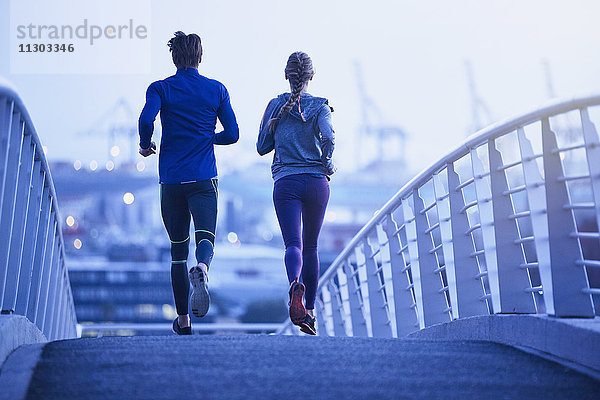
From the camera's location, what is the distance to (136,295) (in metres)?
70.4

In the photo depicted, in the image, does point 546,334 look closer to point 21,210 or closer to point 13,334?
point 13,334

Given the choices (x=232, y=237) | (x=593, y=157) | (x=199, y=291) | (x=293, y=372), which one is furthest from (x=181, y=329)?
(x=232, y=237)

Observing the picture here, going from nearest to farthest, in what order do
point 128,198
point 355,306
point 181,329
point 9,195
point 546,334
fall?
point 546,334 → point 9,195 → point 181,329 → point 355,306 → point 128,198

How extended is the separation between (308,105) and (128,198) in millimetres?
101064

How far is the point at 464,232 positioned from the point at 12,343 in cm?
195

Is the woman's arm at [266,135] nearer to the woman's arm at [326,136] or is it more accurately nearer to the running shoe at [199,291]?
the woman's arm at [326,136]

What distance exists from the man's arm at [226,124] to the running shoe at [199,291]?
61 centimetres

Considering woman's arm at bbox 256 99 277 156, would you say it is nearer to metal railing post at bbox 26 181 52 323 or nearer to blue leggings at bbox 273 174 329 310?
blue leggings at bbox 273 174 329 310

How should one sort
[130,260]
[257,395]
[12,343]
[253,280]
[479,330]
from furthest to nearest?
[130,260]
[253,280]
[479,330]
[12,343]
[257,395]

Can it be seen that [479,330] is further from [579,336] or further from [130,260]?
[130,260]

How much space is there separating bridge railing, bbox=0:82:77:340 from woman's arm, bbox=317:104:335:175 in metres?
1.22

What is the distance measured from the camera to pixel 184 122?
4.03 m

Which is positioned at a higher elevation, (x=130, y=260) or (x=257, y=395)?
(x=130, y=260)

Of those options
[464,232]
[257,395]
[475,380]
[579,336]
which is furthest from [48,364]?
A: [464,232]
